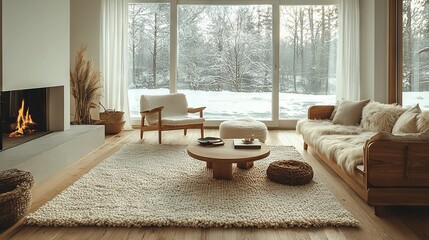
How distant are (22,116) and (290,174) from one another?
2.85m

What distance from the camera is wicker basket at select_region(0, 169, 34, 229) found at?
2352 millimetres

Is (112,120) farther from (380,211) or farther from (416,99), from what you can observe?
(380,211)

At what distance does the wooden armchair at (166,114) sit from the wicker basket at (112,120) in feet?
2.33

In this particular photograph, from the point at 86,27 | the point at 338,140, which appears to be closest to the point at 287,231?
the point at 338,140

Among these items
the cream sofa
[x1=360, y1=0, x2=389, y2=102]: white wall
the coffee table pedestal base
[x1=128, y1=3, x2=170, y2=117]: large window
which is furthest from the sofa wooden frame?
[x1=128, y1=3, x2=170, y2=117]: large window

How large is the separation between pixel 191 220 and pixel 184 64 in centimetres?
480

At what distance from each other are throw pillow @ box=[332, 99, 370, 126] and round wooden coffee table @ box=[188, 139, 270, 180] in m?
1.57

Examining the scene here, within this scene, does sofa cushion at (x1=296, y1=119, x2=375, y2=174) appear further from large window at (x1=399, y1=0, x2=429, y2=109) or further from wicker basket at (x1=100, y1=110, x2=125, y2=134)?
wicker basket at (x1=100, y1=110, x2=125, y2=134)

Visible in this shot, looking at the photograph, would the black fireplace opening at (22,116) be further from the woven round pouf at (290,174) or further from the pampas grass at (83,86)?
the woven round pouf at (290,174)

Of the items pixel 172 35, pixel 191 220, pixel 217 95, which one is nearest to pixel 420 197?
pixel 191 220

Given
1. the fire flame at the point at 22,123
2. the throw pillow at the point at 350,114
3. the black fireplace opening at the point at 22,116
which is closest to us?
the black fireplace opening at the point at 22,116

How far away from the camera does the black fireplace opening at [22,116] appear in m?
3.69

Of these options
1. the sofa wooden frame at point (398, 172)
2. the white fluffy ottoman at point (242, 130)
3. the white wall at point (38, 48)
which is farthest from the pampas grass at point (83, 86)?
the sofa wooden frame at point (398, 172)

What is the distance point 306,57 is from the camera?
686 cm
